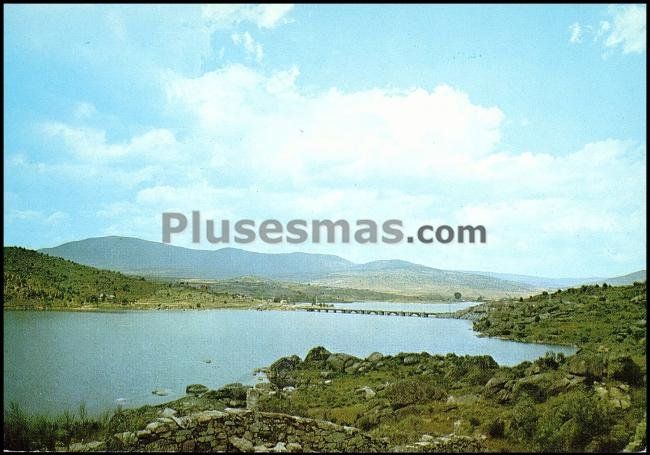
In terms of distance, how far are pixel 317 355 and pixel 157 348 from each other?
6.85m

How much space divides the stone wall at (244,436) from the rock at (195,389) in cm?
501

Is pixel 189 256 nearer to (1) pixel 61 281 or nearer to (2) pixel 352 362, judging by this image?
(1) pixel 61 281

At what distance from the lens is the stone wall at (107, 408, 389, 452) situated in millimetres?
7660

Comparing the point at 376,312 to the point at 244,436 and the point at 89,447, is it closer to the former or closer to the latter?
the point at 244,436

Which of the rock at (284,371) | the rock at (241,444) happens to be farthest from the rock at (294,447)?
the rock at (284,371)

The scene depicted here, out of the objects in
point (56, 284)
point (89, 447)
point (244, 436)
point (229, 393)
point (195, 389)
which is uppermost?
point (56, 284)

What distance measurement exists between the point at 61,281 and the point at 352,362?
1991cm

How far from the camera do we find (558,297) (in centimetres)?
2277

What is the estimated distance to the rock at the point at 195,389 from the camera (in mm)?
→ 13236

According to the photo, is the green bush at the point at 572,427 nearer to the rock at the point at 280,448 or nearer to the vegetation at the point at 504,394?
the vegetation at the point at 504,394

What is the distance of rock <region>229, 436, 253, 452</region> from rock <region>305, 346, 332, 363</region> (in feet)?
29.3

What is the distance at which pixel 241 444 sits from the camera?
770cm

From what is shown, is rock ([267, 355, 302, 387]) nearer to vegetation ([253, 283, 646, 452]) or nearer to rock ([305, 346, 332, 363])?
vegetation ([253, 283, 646, 452])

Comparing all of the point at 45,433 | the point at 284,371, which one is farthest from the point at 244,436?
the point at 284,371
